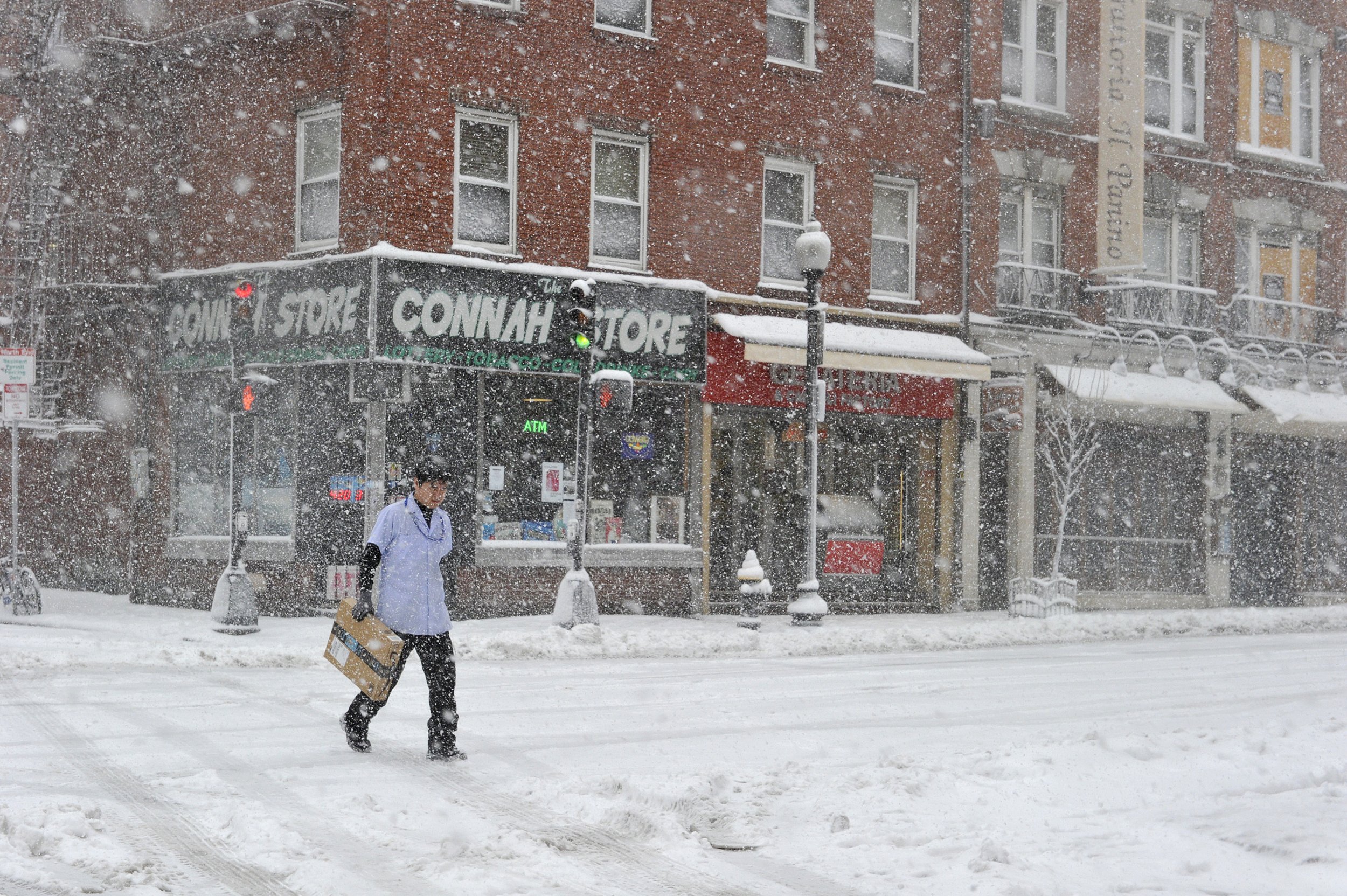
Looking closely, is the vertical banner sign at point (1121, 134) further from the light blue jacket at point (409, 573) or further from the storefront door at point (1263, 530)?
the light blue jacket at point (409, 573)

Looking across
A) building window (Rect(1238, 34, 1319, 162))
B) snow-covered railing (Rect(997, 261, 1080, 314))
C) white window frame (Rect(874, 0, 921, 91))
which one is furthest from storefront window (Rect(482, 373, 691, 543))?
building window (Rect(1238, 34, 1319, 162))

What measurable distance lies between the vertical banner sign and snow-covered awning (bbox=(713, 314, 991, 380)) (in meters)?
3.69

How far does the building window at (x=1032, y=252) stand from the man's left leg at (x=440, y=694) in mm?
16930

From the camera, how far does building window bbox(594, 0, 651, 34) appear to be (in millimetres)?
19875

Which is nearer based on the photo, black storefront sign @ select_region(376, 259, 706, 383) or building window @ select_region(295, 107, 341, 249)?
black storefront sign @ select_region(376, 259, 706, 383)

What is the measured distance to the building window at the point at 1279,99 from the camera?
89.9 ft

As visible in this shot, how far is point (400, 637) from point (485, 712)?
7.42 feet

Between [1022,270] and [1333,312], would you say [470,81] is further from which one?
[1333,312]

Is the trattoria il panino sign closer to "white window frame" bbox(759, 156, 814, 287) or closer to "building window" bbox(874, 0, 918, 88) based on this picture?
"white window frame" bbox(759, 156, 814, 287)

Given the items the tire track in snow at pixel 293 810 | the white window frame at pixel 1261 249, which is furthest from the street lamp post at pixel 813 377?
the white window frame at pixel 1261 249

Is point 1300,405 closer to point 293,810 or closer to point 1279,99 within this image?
point 1279,99

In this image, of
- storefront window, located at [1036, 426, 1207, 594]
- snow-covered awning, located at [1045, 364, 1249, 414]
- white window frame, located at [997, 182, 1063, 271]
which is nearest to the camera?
snow-covered awning, located at [1045, 364, 1249, 414]

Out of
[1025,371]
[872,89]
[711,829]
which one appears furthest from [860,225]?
[711,829]

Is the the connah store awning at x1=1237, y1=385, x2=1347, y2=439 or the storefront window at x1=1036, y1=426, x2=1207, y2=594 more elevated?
the the connah store awning at x1=1237, y1=385, x2=1347, y2=439
